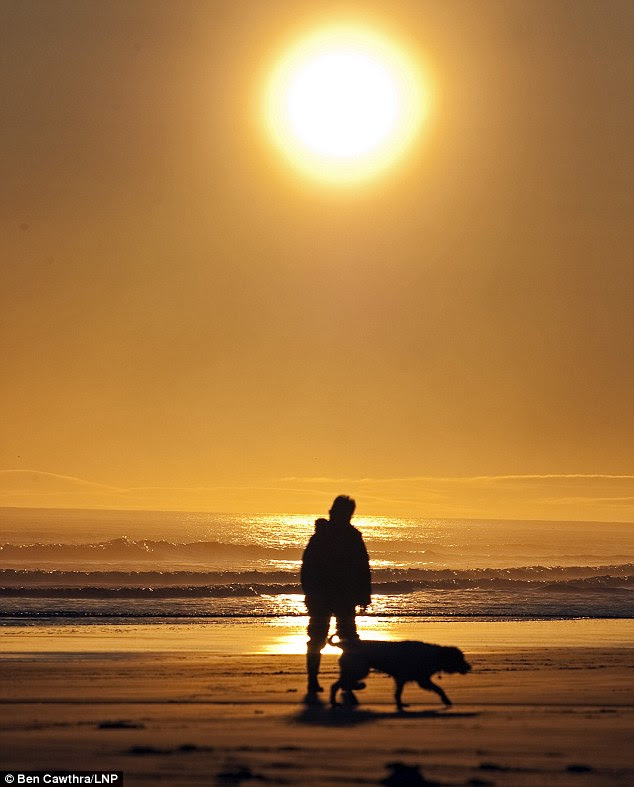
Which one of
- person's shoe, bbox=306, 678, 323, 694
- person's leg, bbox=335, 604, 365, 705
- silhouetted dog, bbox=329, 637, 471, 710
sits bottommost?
person's shoe, bbox=306, 678, 323, 694

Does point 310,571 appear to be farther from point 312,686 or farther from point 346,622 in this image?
point 312,686

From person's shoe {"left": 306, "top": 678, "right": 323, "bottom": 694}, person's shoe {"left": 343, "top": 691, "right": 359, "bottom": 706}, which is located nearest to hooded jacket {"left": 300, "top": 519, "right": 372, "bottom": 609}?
person's shoe {"left": 306, "top": 678, "right": 323, "bottom": 694}

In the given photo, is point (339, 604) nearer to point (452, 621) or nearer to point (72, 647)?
point (72, 647)

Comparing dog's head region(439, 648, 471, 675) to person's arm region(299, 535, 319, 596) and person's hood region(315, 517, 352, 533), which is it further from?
person's hood region(315, 517, 352, 533)

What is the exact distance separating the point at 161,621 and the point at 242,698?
464 inches

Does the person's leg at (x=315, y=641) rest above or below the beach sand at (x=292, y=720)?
above

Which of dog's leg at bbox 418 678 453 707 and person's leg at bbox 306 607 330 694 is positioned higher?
person's leg at bbox 306 607 330 694

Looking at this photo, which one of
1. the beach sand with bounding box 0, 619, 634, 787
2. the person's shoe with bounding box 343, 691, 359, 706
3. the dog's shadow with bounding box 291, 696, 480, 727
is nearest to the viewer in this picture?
the beach sand with bounding box 0, 619, 634, 787

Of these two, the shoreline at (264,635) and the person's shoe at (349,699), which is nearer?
the person's shoe at (349,699)

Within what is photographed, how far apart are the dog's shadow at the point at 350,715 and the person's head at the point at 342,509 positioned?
203 centimetres

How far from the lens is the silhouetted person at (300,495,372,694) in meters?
10.7

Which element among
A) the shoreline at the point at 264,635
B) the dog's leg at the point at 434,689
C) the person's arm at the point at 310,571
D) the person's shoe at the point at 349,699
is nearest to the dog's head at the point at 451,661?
the dog's leg at the point at 434,689

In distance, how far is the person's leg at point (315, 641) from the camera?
10484mm

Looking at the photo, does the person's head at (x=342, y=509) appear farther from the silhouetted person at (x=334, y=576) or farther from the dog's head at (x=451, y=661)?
the dog's head at (x=451, y=661)
